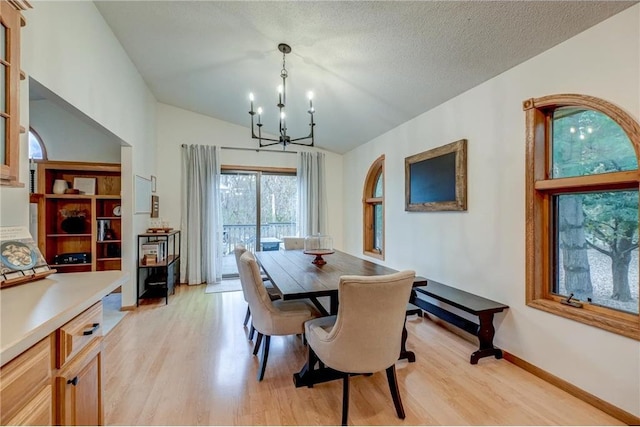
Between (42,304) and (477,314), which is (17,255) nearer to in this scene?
(42,304)

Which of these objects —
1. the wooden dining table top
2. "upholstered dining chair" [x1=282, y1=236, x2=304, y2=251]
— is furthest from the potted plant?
"upholstered dining chair" [x1=282, y1=236, x2=304, y2=251]

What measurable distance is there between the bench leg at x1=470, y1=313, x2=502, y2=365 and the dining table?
54 centimetres

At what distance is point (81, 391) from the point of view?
3.92 ft

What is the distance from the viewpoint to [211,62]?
3.35 meters

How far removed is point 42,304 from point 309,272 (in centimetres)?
166

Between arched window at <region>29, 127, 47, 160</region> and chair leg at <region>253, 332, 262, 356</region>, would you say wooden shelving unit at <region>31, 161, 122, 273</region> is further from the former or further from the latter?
chair leg at <region>253, 332, 262, 356</region>

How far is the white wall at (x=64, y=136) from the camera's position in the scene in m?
4.02

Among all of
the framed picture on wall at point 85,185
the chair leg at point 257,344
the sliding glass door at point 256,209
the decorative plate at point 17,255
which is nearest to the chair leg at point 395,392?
the chair leg at point 257,344

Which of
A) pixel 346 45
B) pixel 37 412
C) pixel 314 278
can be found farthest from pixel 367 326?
pixel 346 45

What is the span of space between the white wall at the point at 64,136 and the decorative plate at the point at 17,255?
3.21 meters

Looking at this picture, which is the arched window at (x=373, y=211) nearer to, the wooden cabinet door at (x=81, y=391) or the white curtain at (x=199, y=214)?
the white curtain at (x=199, y=214)

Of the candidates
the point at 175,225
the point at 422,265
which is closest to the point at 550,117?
the point at 422,265

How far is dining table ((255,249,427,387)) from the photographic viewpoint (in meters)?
1.94

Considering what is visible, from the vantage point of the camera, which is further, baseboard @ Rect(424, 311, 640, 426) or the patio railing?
the patio railing
